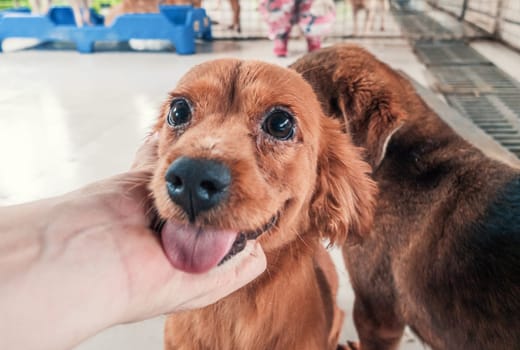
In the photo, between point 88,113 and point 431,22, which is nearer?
point 88,113

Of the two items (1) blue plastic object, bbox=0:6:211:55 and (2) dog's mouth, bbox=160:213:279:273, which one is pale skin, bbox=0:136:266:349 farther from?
(1) blue plastic object, bbox=0:6:211:55

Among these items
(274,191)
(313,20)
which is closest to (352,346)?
(274,191)

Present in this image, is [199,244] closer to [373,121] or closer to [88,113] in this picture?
[373,121]

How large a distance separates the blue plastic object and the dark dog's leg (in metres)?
4.33

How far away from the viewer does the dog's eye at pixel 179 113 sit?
1077 mm

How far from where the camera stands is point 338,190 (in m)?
1.23

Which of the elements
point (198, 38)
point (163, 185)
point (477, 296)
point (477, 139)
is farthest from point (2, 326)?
point (198, 38)

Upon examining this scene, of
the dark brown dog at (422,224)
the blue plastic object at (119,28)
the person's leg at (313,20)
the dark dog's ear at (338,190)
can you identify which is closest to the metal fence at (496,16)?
the person's leg at (313,20)

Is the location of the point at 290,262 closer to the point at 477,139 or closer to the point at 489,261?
the point at 489,261

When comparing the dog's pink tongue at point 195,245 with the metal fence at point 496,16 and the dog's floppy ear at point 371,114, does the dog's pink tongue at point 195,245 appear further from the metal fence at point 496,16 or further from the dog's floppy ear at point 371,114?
the metal fence at point 496,16

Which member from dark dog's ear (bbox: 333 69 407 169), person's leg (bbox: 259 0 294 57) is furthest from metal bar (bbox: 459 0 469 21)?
dark dog's ear (bbox: 333 69 407 169)

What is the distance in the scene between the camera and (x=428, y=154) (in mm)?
1479

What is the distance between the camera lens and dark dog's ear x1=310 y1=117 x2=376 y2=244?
1.23 meters

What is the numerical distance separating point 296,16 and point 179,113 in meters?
4.02
